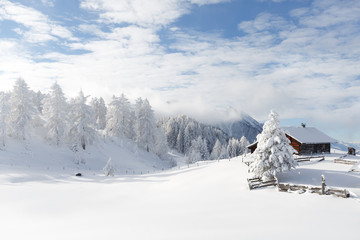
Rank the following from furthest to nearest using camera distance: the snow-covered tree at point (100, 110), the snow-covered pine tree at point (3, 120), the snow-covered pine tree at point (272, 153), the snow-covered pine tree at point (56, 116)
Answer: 1. the snow-covered tree at point (100, 110)
2. the snow-covered pine tree at point (56, 116)
3. the snow-covered pine tree at point (3, 120)
4. the snow-covered pine tree at point (272, 153)

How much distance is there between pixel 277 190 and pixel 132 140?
157ft

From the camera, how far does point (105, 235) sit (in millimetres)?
11664

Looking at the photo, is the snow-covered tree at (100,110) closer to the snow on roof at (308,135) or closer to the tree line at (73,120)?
the tree line at (73,120)

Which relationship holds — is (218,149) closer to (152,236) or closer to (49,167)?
(49,167)

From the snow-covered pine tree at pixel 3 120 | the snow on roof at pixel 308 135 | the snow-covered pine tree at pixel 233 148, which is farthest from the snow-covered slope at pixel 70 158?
the snow-covered pine tree at pixel 233 148

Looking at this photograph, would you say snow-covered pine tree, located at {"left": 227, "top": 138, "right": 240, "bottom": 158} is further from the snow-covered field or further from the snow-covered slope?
the snow-covered field

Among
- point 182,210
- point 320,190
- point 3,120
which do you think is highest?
point 3,120

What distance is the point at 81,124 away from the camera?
49812 millimetres

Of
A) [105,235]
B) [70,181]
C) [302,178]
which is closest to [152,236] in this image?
[105,235]

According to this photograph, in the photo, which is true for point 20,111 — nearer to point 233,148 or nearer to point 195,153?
point 195,153

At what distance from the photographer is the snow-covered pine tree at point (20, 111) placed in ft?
142

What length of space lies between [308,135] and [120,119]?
42.8 meters

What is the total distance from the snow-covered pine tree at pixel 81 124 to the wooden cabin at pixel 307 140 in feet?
108

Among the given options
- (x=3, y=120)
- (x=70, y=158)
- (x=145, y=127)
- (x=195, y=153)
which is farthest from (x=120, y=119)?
(x=195, y=153)
